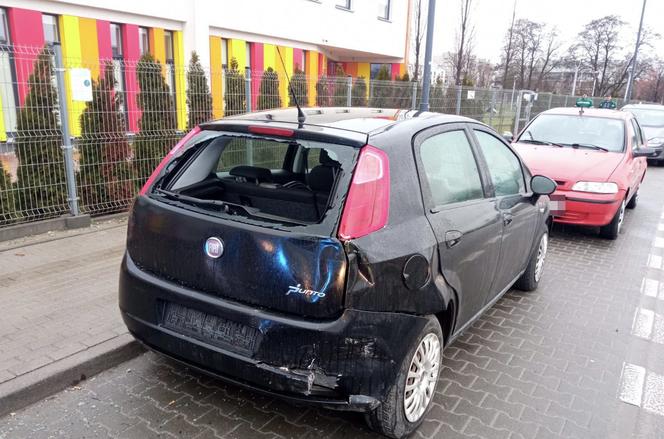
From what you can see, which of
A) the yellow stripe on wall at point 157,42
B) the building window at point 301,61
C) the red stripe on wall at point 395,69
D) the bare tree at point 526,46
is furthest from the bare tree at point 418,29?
the bare tree at point 526,46

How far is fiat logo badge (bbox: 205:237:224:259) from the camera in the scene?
2.71 metres

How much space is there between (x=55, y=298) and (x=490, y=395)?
3499 millimetres

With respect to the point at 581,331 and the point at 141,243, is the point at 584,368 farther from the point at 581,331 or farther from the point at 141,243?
the point at 141,243

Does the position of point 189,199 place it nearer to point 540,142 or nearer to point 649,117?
point 540,142

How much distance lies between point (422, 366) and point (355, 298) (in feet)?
2.39

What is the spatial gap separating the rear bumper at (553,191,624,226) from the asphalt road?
2244 millimetres

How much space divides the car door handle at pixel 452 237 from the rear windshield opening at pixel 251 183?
0.73 metres

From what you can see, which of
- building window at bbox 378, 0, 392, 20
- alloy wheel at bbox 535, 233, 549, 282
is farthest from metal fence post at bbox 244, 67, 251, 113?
building window at bbox 378, 0, 392, 20

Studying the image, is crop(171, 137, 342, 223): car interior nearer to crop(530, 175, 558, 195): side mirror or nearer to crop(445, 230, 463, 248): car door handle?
crop(445, 230, 463, 248): car door handle

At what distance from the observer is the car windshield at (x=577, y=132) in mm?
8188

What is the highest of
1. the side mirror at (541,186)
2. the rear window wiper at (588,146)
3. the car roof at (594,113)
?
the car roof at (594,113)

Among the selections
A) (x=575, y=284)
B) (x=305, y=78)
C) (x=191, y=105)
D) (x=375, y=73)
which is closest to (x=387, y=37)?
(x=375, y=73)

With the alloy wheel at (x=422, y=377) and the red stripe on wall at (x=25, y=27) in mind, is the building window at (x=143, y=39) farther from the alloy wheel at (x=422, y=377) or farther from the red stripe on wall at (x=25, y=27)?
the alloy wheel at (x=422, y=377)

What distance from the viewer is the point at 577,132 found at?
8477mm
